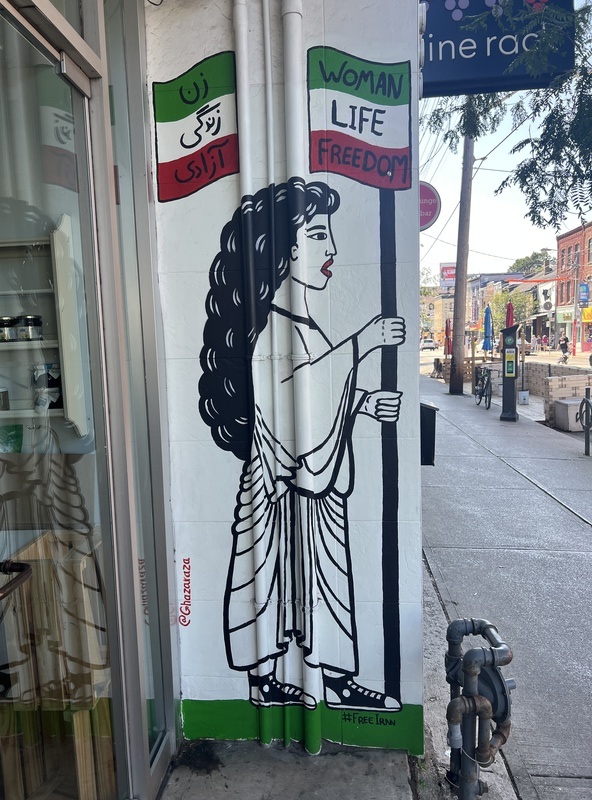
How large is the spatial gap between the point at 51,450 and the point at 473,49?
3589 mm

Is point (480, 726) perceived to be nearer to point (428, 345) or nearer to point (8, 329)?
point (8, 329)

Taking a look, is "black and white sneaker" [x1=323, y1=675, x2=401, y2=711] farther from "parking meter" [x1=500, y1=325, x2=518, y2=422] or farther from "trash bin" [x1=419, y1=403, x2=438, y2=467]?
"parking meter" [x1=500, y1=325, x2=518, y2=422]

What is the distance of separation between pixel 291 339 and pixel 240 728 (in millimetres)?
1796

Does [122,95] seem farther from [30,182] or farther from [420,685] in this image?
[420,685]

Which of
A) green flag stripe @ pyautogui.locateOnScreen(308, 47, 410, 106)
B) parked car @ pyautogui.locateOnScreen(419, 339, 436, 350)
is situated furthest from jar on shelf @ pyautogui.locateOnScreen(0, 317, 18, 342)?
parked car @ pyautogui.locateOnScreen(419, 339, 436, 350)

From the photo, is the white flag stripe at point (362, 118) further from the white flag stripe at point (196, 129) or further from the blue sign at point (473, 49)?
the blue sign at point (473, 49)

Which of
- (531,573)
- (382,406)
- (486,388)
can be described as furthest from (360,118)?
(486,388)

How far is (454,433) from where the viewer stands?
10.8 meters

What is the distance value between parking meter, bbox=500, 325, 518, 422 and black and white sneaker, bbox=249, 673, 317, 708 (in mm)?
10261

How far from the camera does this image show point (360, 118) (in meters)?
2.41

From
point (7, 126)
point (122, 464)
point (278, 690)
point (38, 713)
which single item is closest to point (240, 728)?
point (278, 690)

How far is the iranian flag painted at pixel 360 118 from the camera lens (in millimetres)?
2387

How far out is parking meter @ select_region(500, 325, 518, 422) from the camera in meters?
11.9

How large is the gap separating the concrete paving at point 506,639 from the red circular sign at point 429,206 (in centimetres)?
316
